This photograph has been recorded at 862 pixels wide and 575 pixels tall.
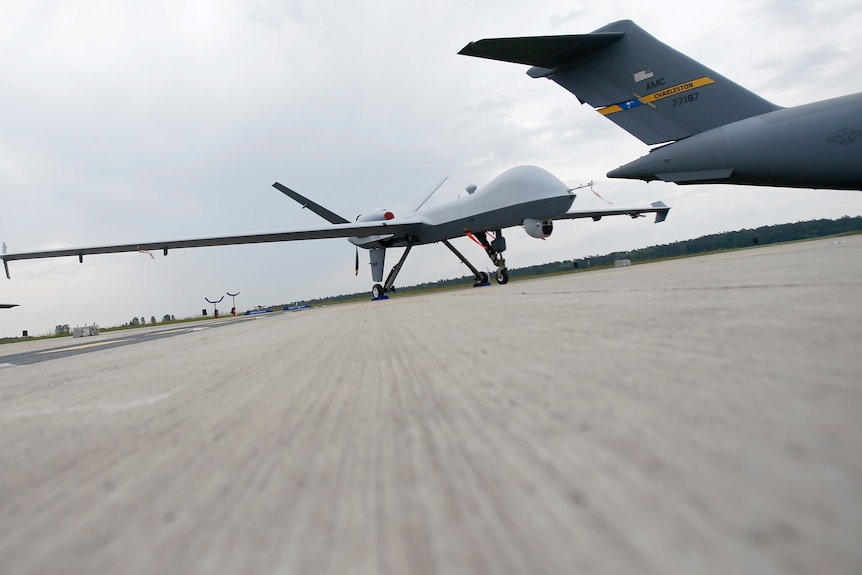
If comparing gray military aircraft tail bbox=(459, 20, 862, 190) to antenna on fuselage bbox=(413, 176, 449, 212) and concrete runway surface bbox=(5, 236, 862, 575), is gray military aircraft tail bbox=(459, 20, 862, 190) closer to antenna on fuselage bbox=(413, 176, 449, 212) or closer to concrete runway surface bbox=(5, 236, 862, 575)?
concrete runway surface bbox=(5, 236, 862, 575)

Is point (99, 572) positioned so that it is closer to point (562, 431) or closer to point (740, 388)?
point (562, 431)

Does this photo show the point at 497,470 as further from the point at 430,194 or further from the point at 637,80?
the point at 430,194

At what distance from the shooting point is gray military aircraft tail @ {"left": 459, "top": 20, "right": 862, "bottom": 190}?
4.75 meters

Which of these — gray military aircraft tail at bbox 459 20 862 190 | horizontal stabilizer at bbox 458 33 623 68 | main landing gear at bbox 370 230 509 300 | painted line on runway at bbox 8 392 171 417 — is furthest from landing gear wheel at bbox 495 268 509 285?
painted line on runway at bbox 8 392 171 417

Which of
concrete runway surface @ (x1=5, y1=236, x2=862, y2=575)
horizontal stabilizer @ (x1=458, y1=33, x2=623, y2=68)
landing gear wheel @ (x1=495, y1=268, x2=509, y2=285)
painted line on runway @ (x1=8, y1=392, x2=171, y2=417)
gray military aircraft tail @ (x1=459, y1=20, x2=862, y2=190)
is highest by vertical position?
horizontal stabilizer @ (x1=458, y1=33, x2=623, y2=68)

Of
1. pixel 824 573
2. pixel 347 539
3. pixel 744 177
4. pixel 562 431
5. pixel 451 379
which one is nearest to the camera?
pixel 824 573

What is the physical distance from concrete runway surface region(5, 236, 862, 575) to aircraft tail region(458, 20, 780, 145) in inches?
212

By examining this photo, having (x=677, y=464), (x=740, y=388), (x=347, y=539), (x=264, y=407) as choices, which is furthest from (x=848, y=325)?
(x=264, y=407)

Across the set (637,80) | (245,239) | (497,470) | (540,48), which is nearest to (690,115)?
(637,80)

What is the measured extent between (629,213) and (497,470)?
56.2ft

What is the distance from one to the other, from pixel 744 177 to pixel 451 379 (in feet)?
20.3

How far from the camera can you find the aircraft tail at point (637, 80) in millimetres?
5219

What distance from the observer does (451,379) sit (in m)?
0.84

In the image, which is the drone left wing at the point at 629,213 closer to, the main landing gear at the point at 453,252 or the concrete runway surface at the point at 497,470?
the main landing gear at the point at 453,252
